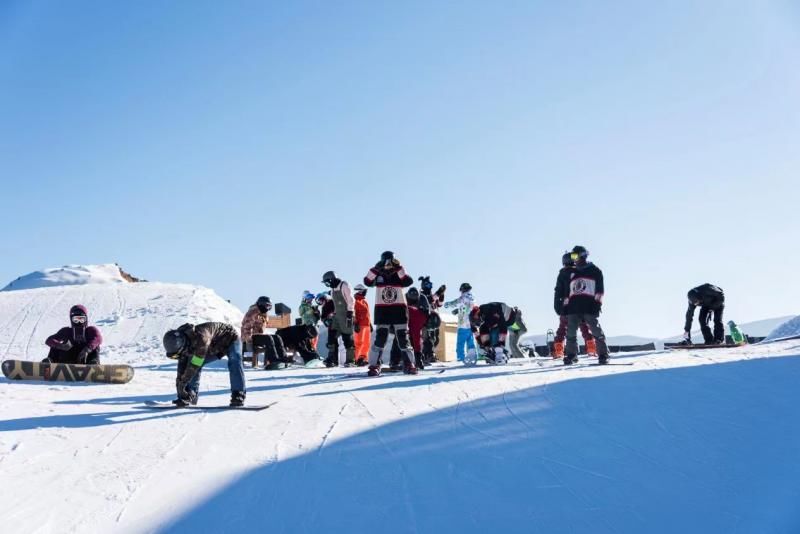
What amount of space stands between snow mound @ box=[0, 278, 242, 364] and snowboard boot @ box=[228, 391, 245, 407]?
10421 millimetres

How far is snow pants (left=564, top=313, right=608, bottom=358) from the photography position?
10.4 m

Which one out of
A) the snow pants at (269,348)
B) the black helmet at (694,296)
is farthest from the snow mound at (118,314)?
the black helmet at (694,296)

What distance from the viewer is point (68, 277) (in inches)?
1784

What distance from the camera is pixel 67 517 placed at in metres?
3.90

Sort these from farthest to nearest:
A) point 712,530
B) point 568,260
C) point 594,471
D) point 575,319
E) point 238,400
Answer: point 568,260 → point 575,319 → point 238,400 → point 594,471 → point 712,530

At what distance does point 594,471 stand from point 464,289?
904 cm

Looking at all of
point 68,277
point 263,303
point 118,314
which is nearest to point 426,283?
point 263,303

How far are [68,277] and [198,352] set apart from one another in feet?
143

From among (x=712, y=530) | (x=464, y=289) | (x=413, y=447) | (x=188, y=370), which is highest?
(x=464, y=289)

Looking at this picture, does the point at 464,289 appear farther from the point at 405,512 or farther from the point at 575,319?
the point at 405,512

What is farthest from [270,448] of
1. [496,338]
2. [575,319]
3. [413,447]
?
[496,338]

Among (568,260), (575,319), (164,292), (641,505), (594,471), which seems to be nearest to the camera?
(641,505)

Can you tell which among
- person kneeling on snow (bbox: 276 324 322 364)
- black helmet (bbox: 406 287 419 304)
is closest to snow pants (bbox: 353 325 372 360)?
person kneeling on snow (bbox: 276 324 322 364)

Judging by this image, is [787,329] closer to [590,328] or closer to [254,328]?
[590,328]
